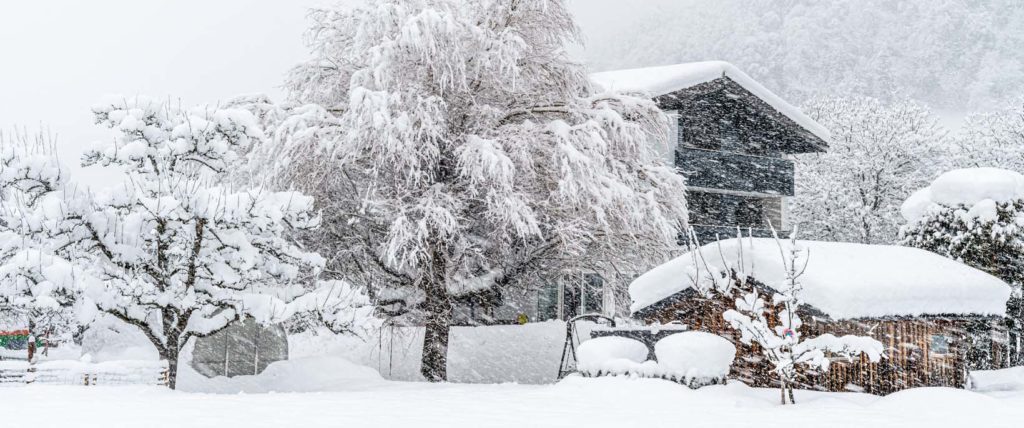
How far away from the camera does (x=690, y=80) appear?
79.4ft

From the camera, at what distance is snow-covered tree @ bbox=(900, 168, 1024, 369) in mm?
18766

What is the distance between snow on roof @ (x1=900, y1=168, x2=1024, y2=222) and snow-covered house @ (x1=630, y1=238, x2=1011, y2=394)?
3.90 metres

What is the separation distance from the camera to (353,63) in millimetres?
17656

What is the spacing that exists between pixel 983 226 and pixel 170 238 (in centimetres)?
1532

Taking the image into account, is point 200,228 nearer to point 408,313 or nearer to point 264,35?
point 408,313

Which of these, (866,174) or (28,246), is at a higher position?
(866,174)

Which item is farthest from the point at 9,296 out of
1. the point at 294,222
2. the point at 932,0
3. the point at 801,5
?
the point at 932,0

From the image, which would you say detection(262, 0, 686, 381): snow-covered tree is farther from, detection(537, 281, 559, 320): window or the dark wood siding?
detection(537, 281, 559, 320): window

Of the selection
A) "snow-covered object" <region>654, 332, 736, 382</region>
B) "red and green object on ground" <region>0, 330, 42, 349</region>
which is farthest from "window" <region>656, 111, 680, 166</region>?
"red and green object on ground" <region>0, 330, 42, 349</region>

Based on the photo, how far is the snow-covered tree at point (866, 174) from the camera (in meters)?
36.6

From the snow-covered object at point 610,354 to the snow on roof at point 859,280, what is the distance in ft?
4.72

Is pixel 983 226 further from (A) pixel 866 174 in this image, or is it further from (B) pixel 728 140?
(A) pixel 866 174

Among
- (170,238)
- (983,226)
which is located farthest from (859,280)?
(170,238)

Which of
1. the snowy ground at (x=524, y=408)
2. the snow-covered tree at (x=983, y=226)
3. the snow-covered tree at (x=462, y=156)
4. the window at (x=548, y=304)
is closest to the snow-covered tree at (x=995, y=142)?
the snow-covered tree at (x=983, y=226)
